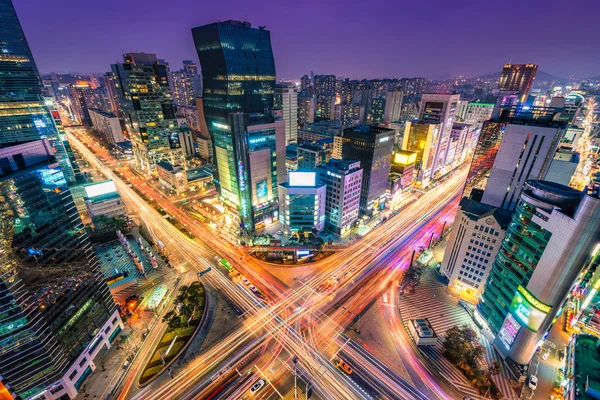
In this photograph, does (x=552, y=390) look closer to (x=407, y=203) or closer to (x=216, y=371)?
(x=216, y=371)

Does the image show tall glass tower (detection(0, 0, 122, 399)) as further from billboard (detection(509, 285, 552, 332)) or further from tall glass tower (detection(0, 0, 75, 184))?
billboard (detection(509, 285, 552, 332))

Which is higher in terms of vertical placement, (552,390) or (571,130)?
(571,130)

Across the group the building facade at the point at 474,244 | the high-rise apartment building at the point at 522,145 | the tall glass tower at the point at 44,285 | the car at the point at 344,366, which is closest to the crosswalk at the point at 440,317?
the building facade at the point at 474,244

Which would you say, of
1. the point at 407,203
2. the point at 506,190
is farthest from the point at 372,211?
the point at 506,190

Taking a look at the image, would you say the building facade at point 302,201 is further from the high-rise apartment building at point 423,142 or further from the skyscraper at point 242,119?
the high-rise apartment building at point 423,142

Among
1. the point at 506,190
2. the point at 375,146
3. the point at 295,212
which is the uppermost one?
the point at 375,146

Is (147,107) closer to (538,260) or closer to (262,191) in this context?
(262,191)
